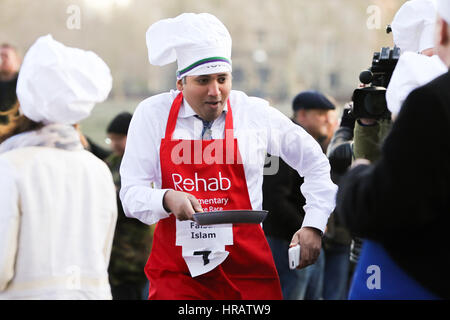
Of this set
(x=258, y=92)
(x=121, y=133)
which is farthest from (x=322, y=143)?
(x=258, y=92)

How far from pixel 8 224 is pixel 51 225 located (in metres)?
0.16

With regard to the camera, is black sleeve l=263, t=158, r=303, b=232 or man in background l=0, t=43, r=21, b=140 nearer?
black sleeve l=263, t=158, r=303, b=232

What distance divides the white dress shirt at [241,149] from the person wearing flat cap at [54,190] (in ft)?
1.04

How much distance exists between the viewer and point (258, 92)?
21578 millimetres

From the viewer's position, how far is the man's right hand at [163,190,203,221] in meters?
2.88

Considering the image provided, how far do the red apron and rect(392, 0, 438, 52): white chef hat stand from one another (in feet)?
2.96

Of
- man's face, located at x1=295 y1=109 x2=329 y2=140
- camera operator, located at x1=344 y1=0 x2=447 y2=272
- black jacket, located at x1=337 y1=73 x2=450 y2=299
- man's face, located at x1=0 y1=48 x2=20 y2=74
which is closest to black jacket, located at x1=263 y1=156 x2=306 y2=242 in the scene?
man's face, located at x1=295 y1=109 x2=329 y2=140

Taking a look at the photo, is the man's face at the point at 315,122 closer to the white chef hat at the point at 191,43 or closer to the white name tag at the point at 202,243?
the white chef hat at the point at 191,43

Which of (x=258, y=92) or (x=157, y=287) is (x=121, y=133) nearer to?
(x=157, y=287)

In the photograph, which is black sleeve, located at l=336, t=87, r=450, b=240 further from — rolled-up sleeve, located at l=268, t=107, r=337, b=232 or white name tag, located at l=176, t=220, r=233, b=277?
rolled-up sleeve, located at l=268, t=107, r=337, b=232

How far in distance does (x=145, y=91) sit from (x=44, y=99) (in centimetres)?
1695

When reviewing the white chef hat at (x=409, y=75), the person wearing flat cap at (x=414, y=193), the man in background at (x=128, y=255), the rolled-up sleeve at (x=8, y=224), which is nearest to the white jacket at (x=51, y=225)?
the rolled-up sleeve at (x=8, y=224)

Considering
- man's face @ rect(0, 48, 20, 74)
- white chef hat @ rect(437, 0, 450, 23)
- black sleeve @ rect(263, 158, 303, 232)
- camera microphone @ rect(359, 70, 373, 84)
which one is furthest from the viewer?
man's face @ rect(0, 48, 20, 74)
